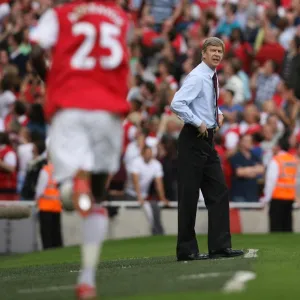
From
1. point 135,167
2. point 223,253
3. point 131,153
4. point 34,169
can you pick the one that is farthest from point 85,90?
point 131,153

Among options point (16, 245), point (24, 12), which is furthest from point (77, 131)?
point (24, 12)

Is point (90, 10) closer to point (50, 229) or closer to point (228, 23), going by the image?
point (50, 229)

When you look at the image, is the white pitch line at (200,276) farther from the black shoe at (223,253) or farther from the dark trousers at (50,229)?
the dark trousers at (50,229)

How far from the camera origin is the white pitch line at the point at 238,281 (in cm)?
816

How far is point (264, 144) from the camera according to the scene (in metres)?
20.7

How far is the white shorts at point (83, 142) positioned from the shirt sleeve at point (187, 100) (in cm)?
295

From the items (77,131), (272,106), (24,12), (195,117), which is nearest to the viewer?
(77,131)

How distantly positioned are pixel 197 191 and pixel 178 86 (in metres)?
12.7

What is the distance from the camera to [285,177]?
18.6 metres

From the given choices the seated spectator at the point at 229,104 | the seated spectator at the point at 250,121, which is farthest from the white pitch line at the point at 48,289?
the seated spectator at the point at 229,104

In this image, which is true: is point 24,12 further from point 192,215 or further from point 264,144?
point 192,215

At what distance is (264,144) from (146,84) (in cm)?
371

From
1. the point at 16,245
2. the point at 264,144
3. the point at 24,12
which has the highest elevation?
the point at 24,12

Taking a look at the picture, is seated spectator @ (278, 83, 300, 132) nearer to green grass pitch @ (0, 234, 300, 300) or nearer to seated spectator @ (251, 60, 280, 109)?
seated spectator @ (251, 60, 280, 109)
